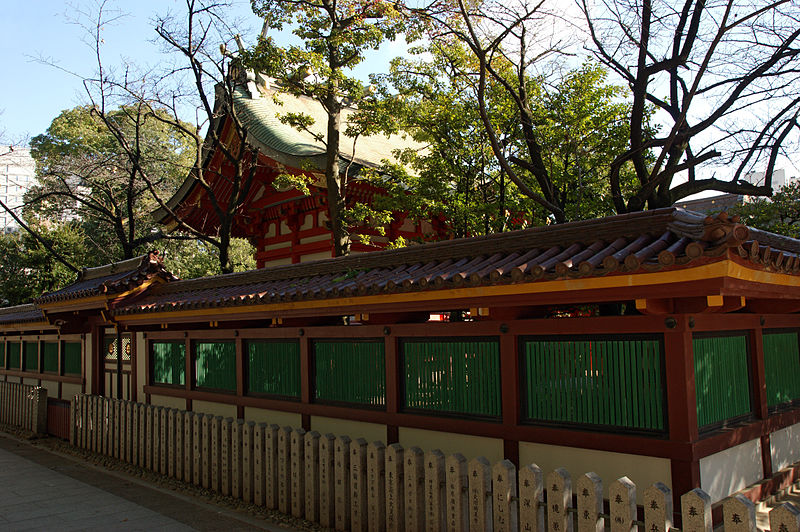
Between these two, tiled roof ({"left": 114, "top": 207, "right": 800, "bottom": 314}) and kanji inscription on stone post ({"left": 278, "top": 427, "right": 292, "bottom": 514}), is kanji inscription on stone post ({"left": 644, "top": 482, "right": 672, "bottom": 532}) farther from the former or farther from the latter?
kanji inscription on stone post ({"left": 278, "top": 427, "right": 292, "bottom": 514})

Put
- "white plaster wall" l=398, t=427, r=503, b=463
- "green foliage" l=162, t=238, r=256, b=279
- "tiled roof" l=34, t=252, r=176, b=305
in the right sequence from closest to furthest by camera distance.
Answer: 1. "white plaster wall" l=398, t=427, r=503, b=463
2. "tiled roof" l=34, t=252, r=176, b=305
3. "green foliage" l=162, t=238, r=256, b=279

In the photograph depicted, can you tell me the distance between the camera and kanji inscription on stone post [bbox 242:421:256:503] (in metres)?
7.84

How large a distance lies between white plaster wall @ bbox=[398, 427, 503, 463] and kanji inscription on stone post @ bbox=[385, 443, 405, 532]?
21.2 inches

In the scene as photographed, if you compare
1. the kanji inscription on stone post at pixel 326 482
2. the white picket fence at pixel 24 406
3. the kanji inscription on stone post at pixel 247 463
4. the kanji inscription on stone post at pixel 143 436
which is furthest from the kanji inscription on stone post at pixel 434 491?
the white picket fence at pixel 24 406

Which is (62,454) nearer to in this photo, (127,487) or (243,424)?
(127,487)

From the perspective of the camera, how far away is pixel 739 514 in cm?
379

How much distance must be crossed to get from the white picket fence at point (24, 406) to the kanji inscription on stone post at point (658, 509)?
13.6 metres

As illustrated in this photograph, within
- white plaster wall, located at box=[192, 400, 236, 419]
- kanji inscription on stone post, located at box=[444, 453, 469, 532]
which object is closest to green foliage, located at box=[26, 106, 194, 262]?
white plaster wall, located at box=[192, 400, 236, 419]

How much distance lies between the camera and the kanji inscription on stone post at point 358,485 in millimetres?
6344

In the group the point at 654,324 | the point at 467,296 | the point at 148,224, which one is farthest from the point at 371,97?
the point at 148,224

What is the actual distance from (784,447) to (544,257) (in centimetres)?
425

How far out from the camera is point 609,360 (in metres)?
5.62

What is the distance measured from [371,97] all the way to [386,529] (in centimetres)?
937

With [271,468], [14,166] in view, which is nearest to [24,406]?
[271,468]
